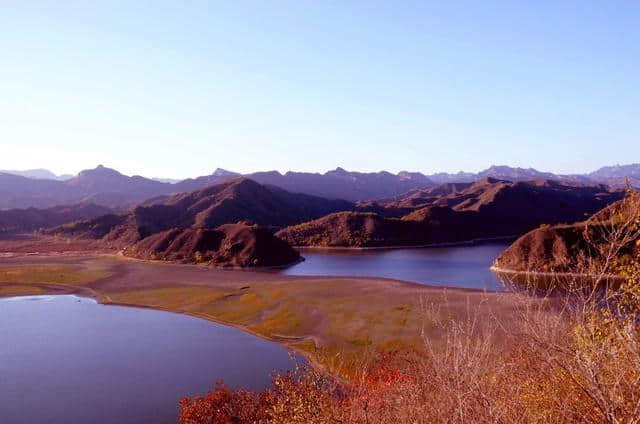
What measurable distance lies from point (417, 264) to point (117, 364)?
5785 cm

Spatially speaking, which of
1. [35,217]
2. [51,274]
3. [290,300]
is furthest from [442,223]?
[35,217]

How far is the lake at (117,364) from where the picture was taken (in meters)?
27.2

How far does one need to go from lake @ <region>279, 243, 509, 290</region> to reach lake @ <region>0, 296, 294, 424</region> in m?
31.9

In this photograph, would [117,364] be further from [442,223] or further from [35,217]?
[35,217]

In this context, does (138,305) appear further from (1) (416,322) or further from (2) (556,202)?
(2) (556,202)

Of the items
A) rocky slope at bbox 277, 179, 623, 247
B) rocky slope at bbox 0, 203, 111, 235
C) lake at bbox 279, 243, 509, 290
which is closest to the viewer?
lake at bbox 279, 243, 509, 290

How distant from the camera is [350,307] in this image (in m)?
46.9

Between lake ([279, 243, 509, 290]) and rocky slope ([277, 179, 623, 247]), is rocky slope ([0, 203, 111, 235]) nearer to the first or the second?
rocky slope ([277, 179, 623, 247])

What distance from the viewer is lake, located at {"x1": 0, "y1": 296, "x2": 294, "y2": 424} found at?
27172 millimetres

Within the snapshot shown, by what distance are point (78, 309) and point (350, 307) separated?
30012 mm

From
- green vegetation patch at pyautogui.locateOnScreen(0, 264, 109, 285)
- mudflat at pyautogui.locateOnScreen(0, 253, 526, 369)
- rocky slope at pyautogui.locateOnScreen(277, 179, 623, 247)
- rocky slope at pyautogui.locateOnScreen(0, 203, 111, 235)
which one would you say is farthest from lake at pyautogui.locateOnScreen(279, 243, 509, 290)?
rocky slope at pyautogui.locateOnScreen(0, 203, 111, 235)

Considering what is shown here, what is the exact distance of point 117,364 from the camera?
34.2 metres

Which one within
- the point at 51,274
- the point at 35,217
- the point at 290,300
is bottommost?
the point at 290,300

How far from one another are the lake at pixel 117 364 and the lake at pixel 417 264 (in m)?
31.9
